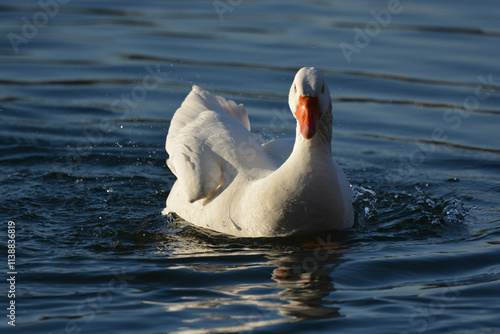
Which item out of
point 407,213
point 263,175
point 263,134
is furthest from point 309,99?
point 263,134

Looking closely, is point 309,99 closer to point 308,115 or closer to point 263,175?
point 308,115

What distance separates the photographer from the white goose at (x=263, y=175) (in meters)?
6.73

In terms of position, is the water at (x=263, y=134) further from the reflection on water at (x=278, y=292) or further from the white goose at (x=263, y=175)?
the white goose at (x=263, y=175)

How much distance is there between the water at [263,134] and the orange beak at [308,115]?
110 centimetres

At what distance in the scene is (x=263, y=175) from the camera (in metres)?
7.38

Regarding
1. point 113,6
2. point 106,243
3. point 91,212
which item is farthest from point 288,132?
point 113,6

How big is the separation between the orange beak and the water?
110 cm

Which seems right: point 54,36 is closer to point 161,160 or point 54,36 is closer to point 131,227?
point 161,160

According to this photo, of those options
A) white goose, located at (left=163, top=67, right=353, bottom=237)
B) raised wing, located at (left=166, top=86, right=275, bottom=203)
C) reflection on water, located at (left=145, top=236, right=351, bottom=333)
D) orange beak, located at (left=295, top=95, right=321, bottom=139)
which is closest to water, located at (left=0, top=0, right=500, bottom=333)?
reflection on water, located at (left=145, top=236, right=351, bottom=333)

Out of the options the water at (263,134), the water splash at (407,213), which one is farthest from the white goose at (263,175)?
the water splash at (407,213)

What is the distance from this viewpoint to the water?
5.97 metres

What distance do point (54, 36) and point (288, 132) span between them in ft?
20.1

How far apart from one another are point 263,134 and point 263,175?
3.77 meters

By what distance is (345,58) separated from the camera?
13.6m
